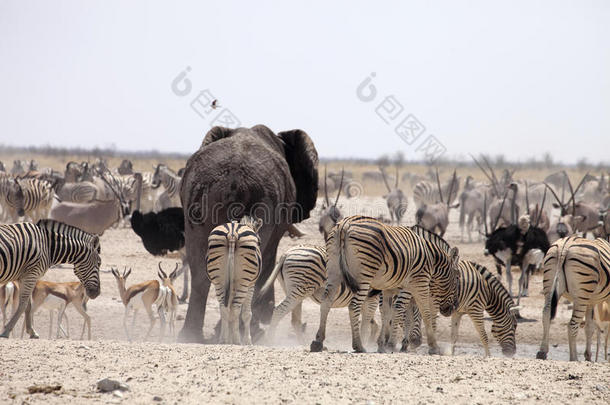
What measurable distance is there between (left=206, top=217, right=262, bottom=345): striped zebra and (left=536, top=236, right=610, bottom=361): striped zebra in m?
3.30

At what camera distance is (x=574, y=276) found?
29.5 feet

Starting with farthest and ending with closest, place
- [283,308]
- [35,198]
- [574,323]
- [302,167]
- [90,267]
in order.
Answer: [35,198], [302,167], [90,267], [283,308], [574,323]

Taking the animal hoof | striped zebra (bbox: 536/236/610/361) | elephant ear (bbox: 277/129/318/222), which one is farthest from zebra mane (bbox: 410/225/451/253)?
elephant ear (bbox: 277/129/318/222)

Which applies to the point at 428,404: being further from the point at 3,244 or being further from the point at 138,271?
the point at 138,271

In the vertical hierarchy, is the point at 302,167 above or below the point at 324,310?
above

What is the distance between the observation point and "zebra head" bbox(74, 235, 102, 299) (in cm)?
997

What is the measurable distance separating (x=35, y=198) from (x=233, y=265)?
45.5 ft

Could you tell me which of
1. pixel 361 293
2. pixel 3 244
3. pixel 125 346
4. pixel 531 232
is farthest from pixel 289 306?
pixel 531 232

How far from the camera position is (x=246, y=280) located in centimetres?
876

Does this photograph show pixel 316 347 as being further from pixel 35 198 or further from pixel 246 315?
pixel 35 198

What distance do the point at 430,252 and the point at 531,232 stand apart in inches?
264

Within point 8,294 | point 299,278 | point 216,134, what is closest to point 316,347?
point 299,278

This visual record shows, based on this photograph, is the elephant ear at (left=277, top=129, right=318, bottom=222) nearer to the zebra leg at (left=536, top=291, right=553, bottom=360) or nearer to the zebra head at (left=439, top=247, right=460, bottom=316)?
the zebra head at (left=439, top=247, right=460, bottom=316)

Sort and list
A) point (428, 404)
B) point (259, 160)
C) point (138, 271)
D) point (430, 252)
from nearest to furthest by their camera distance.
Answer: point (428, 404), point (430, 252), point (259, 160), point (138, 271)
